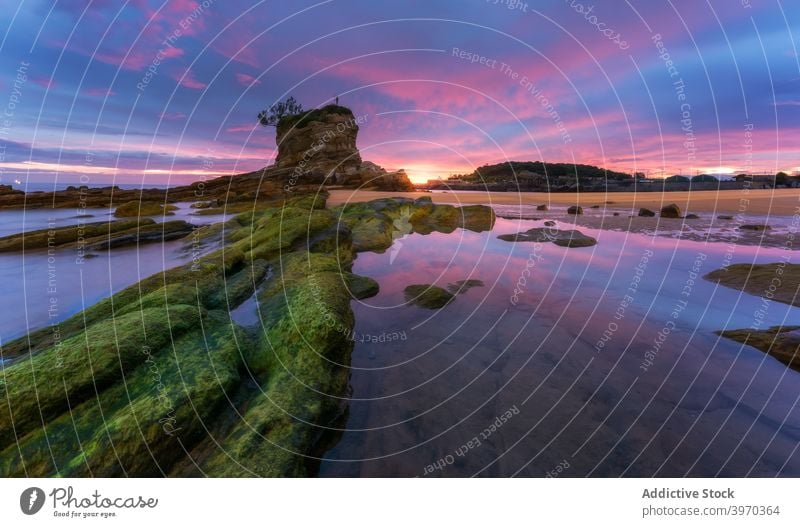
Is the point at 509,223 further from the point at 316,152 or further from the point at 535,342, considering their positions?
the point at 316,152

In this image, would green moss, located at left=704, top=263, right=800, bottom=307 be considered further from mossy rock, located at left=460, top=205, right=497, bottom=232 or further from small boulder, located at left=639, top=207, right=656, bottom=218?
small boulder, located at left=639, top=207, right=656, bottom=218

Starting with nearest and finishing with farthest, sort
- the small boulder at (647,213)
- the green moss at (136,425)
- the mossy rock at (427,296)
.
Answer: the green moss at (136,425) < the mossy rock at (427,296) < the small boulder at (647,213)

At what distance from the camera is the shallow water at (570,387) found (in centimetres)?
555

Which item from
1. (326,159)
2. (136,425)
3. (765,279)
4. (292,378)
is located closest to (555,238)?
(765,279)

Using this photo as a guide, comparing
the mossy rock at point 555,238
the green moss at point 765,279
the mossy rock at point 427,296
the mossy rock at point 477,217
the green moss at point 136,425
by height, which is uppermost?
the mossy rock at point 477,217

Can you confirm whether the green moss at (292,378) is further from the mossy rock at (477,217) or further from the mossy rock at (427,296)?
the mossy rock at (477,217)

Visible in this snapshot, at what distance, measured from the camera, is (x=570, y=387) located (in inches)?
296

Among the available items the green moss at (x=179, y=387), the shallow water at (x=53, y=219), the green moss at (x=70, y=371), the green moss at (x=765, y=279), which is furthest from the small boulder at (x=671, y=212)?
the shallow water at (x=53, y=219)

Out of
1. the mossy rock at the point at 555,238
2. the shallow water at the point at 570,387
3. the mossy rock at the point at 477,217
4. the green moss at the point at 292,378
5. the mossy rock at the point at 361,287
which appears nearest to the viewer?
the green moss at the point at 292,378

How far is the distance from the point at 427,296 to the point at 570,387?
6420 millimetres

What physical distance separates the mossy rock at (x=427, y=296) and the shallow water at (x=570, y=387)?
0.38 m

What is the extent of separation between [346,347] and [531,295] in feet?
29.3

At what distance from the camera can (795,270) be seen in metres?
13.8

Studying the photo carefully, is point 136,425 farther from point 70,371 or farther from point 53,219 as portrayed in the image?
point 53,219
